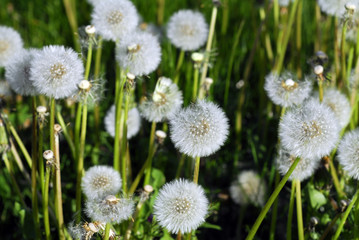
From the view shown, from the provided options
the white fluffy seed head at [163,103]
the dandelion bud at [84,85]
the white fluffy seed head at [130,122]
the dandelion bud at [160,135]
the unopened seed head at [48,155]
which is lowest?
the white fluffy seed head at [130,122]

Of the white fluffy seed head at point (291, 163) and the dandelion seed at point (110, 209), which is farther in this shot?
the white fluffy seed head at point (291, 163)

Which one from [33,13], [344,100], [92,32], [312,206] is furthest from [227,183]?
[33,13]

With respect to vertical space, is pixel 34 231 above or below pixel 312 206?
below

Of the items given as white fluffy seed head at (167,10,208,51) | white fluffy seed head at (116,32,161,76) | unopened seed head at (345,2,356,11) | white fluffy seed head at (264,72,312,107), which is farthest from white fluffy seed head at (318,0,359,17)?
white fluffy seed head at (116,32,161,76)

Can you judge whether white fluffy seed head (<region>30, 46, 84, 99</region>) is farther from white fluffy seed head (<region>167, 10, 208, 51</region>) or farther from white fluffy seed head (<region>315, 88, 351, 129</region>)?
white fluffy seed head (<region>315, 88, 351, 129</region>)

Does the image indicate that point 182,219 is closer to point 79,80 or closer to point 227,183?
point 79,80

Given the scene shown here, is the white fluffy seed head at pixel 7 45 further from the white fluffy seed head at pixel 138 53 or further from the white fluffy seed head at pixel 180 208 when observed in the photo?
the white fluffy seed head at pixel 180 208

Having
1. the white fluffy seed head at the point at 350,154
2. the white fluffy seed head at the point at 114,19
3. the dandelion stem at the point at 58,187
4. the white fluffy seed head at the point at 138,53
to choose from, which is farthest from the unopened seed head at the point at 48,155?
the white fluffy seed head at the point at 350,154
